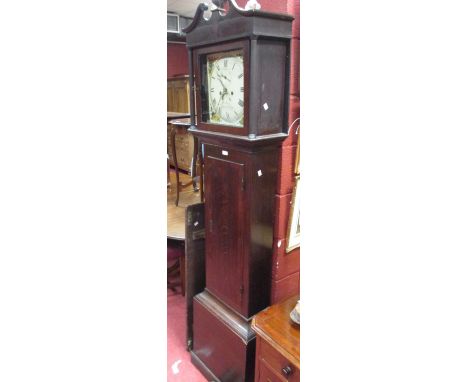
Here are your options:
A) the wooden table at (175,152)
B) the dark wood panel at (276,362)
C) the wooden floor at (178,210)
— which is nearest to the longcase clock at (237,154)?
the dark wood panel at (276,362)

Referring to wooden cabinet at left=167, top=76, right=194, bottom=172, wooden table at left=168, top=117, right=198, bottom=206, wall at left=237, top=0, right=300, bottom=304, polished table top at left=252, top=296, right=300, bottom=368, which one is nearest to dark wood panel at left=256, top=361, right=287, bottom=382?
polished table top at left=252, top=296, right=300, bottom=368

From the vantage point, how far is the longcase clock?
56.5 inches

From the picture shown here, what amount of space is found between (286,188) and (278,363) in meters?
0.72

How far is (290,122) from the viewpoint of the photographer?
1588mm

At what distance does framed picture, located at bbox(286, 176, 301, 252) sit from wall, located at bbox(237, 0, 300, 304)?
29 mm

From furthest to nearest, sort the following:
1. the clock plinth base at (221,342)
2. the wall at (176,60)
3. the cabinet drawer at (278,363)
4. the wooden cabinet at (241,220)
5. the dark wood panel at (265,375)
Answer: the wall at (176,60) → the clock plinth base at (221,342) → the wooden cabinet at (241,220) → the dark wood panel at (265,375) → the cabinet drawer at (278,363)

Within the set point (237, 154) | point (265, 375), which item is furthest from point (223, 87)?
point (265, 375)

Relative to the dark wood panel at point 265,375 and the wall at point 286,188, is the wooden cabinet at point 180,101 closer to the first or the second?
the wall at point 286,188

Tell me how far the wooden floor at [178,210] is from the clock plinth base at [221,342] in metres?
0.73

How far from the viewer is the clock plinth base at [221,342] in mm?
1742
